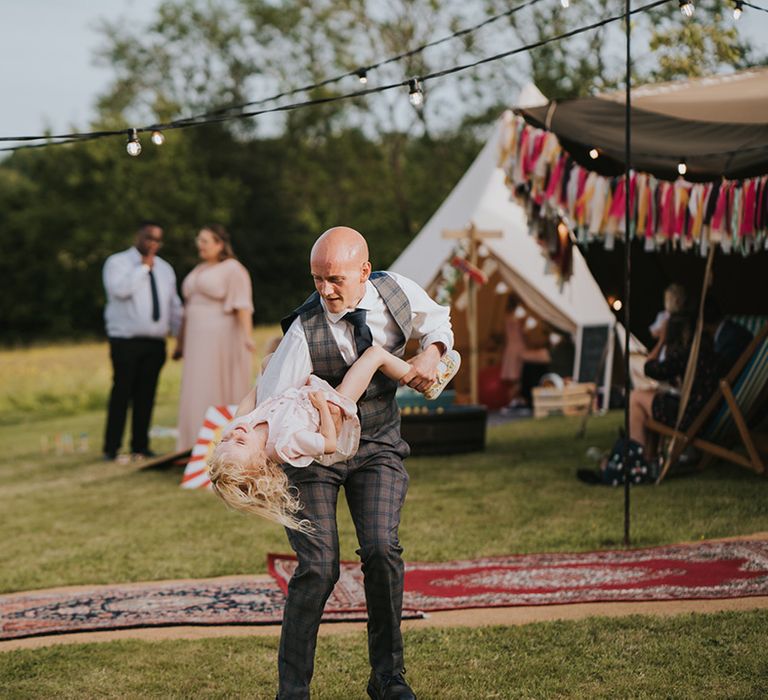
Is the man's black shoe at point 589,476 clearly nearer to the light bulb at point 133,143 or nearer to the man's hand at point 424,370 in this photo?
the light bulb at point 133,143

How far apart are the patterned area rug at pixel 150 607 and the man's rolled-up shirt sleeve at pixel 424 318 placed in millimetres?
1545

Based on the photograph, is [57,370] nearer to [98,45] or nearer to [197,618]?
[197,618]

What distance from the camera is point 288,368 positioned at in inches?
131

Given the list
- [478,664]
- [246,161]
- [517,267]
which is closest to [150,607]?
[478,664]

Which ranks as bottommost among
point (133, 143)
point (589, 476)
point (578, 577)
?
point (589, 476)

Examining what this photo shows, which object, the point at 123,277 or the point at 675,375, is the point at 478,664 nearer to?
the point at 675,375

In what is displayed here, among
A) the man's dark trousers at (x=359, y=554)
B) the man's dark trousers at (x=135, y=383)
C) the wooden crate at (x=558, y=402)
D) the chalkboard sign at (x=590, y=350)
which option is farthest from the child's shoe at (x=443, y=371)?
the chalkboard sign at (x=590, y=350)

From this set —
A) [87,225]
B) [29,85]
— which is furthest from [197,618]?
[29,85]

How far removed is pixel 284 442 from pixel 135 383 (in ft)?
24.1

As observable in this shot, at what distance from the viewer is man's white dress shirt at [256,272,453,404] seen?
3318 millimetres

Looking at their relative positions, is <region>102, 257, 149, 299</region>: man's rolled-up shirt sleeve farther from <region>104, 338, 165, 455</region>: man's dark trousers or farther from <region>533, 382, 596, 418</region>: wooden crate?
<region>533, 382, 596, 418</region>: wooden crate

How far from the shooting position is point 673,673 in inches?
144

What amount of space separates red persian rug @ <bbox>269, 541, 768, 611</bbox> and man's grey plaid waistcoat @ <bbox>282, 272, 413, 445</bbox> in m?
1.50

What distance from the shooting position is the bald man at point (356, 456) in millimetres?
3270
